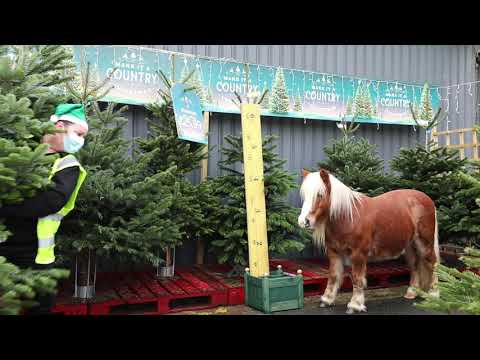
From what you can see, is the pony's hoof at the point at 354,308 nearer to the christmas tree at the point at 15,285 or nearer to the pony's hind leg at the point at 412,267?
the pony's hind leg at the point at 412,267

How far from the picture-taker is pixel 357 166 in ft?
22.8

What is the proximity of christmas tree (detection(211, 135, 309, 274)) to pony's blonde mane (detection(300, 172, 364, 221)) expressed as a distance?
0.91 m

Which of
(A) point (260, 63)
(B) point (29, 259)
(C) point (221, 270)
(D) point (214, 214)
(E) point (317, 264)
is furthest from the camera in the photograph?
(A) point (260, 63)

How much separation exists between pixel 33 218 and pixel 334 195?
331 centimetres

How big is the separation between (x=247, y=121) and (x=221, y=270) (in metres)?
2.62

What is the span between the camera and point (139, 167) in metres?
4.48

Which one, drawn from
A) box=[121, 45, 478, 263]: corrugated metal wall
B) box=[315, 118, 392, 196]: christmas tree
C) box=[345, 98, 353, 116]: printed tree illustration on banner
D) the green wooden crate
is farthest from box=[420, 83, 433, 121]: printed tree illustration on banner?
the green wooden crate

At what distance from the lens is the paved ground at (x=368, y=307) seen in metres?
5.09

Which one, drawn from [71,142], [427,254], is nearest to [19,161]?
[71,142]

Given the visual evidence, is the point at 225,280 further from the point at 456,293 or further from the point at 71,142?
the point at 456,293

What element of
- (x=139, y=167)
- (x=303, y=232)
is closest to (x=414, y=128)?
(x=303, y=232)

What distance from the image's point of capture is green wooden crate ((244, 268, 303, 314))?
16.1ft

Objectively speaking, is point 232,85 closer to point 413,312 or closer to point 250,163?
point 250,163

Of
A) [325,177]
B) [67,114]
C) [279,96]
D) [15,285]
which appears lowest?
[15,285]
